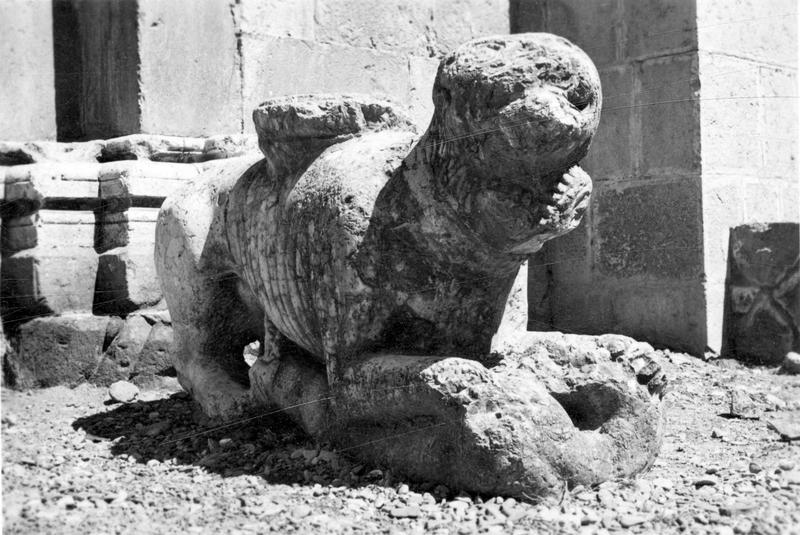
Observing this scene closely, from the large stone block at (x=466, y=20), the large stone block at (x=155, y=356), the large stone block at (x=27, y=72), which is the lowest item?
the large stone block at (x=155, y=356)

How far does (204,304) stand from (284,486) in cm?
86

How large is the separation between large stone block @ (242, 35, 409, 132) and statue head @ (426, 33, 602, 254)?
2.07m

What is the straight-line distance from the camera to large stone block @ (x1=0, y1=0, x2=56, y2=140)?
13.0ft

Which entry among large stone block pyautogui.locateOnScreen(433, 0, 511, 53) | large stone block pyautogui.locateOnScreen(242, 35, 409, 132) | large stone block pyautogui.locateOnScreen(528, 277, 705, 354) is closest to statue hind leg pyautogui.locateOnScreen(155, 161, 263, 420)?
large stone block pyautogui.locateOnScreen(242, 35, 409, 132)

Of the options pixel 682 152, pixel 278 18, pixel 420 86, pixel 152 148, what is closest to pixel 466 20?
pixel 420 86

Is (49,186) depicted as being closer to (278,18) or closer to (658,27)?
(278,18)

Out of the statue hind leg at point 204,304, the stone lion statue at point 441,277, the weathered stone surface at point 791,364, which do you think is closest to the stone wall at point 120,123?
the statue hind leg at point 204,304

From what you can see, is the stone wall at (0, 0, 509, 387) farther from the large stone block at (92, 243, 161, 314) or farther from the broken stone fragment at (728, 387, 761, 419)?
the broken stone fragment at (728, 387, 761, 419)

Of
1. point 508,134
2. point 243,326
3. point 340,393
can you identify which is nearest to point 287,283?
point 340,393

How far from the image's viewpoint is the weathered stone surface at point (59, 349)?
9.30 ft

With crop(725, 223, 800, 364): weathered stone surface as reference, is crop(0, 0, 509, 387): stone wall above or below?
above

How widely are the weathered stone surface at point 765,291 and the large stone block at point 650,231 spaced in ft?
0.65

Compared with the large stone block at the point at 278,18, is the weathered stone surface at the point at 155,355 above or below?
below

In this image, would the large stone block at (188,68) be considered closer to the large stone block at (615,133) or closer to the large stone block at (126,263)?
the large stone block at (126,263)
